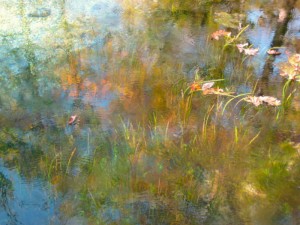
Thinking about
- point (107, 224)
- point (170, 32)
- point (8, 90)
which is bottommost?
point (107, 224)

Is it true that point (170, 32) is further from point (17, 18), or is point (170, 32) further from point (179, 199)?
point (179, 199)

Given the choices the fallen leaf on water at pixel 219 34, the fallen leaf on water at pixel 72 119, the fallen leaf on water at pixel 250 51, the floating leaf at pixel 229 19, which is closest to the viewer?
the fallen leaf on water at pixel 72 119

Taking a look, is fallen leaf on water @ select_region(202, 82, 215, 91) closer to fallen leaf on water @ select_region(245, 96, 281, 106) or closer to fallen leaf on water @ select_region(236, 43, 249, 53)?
fallen leaf on water @ select_region(245, 96, 281, 106)

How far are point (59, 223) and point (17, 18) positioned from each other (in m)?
2.16

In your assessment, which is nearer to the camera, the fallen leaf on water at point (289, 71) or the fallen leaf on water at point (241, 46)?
the fallen leaf on water at point (289, 71)

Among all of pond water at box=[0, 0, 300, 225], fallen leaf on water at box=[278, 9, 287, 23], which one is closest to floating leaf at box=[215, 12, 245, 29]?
pond water at box=[0, 0, 300, 225]

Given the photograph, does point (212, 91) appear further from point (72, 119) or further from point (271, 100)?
point (72, 119)

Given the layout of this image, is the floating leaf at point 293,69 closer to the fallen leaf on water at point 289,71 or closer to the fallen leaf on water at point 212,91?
the fallen leaf on water at point 289,71

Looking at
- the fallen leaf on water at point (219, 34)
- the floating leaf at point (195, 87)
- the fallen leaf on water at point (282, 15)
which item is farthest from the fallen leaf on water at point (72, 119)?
the fallen leaf on water at point (282, 15)

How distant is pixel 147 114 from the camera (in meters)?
2.20

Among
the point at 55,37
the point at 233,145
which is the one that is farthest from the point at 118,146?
the point at 55,37

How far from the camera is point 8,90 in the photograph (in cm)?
239

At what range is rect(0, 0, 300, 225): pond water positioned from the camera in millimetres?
1694

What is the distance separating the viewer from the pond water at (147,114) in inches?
66.7
